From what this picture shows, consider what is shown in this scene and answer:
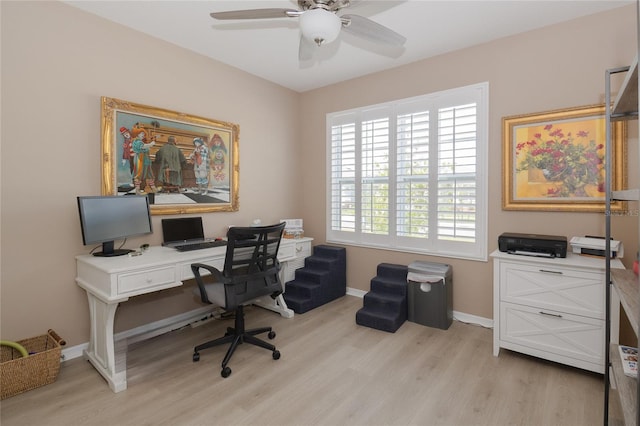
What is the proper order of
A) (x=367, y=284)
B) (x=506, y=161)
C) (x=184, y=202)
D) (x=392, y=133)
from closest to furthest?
(x=506, y=161)
(x=184, y=202)
(x=392, y=133)
(x=367, y=284)

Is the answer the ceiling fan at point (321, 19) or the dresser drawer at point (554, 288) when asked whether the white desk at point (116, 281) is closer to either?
the ceiling fan at point (321, 19)

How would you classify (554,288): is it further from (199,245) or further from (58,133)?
(58,133)

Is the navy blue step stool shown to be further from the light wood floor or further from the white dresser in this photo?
the white dresser

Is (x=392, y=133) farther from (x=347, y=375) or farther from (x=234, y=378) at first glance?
(x=234, y=378)

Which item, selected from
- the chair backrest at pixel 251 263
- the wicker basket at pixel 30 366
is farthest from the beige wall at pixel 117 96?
the chair backrest at pixel 251 263

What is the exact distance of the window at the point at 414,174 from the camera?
3.17m

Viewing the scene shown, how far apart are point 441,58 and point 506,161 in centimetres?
126

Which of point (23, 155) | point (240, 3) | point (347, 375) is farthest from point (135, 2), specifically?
point (347, 375)

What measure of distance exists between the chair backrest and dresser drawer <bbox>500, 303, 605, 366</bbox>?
186 cm

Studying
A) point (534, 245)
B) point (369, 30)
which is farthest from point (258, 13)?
point (534, 245)

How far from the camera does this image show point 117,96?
273 cm

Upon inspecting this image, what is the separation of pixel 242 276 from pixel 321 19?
1771 millimetres

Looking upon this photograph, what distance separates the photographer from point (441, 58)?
10.9ft

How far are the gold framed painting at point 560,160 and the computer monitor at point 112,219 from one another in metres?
3.20
